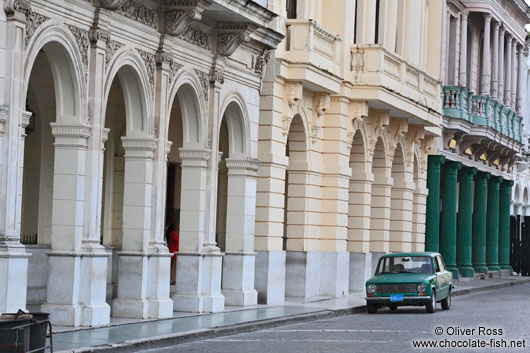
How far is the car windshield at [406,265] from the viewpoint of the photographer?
3125 centimetres

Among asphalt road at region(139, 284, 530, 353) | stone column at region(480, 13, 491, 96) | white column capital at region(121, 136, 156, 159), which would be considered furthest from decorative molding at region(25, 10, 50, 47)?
stone column at region(480, 13, 491, 96)

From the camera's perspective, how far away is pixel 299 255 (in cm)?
3366

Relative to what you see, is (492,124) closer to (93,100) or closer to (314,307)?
(314,307)

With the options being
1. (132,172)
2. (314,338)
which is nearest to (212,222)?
(132,172)

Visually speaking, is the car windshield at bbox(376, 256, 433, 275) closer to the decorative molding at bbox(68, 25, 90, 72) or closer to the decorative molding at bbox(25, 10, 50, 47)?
the decorative molding at bbox(68, 25, 90, 72)

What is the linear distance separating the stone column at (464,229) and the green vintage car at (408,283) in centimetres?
1986

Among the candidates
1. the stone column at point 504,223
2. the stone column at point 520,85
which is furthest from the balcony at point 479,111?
the stone column at point 504,223

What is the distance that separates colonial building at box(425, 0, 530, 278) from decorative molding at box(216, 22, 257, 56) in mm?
19663

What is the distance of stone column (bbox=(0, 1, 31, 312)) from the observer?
19.2 metres

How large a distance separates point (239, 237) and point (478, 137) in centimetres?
2257

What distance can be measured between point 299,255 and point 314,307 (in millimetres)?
3384

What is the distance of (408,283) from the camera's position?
98.5 feet

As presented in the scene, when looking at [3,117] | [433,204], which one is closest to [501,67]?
[433,204]

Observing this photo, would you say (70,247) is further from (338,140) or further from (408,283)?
(338,140)
